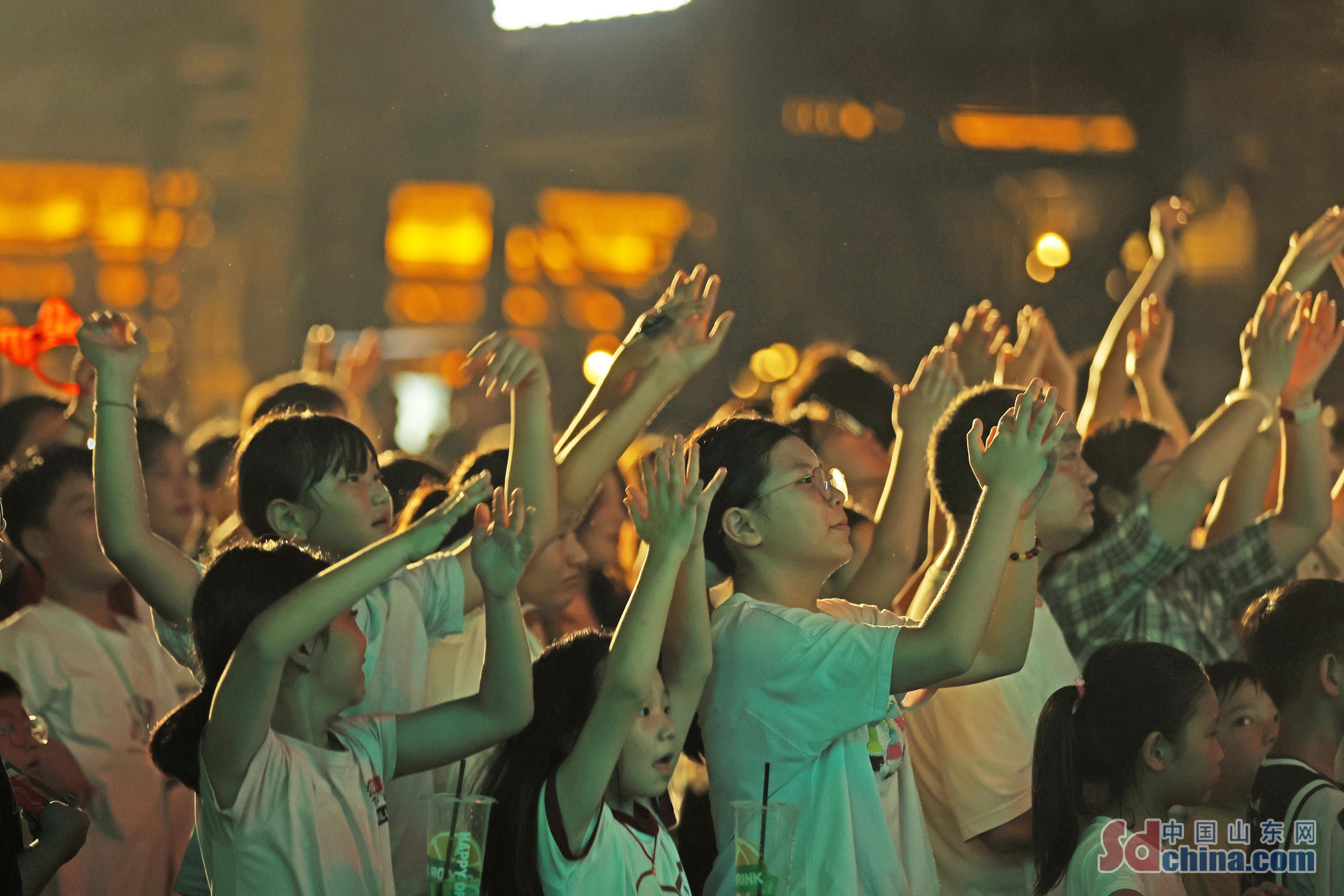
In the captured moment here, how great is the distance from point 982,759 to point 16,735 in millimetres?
1406

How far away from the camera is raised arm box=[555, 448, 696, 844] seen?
166 cm

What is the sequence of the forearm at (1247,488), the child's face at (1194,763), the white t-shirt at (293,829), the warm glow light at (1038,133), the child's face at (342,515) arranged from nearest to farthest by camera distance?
1. the white t-shirt at (293,829)
2. the child's face at (1194,763)
3. the child's face at (342,515)
4. the forearm at (1247,488)
5. the warm glow light at (1038,133)

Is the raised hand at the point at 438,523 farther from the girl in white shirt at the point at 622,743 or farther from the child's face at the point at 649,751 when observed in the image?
the child's face at the point at 649,751

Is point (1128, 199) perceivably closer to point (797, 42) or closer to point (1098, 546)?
point (797, 42)

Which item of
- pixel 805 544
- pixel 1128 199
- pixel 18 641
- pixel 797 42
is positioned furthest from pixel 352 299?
pixel 805 544

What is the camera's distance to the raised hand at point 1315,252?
3020 mm

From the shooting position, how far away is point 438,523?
5.28 ft

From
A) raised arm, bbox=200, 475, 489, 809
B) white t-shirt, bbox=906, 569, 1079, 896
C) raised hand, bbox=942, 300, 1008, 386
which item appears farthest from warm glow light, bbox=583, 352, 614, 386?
raised arm, bbox=200, 475, 489, 809

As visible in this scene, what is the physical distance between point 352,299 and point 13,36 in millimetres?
2264

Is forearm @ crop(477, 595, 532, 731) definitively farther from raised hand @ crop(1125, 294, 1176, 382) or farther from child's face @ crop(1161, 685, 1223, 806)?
raised hand @ crop(1125, 294, 1176, 382)

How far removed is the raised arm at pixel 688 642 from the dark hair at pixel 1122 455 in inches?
53.5

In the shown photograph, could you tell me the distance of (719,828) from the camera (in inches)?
74.9

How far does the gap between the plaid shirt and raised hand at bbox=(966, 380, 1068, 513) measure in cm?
76

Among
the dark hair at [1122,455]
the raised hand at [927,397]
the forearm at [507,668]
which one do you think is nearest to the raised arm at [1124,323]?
the dark hair at [1122,455]
